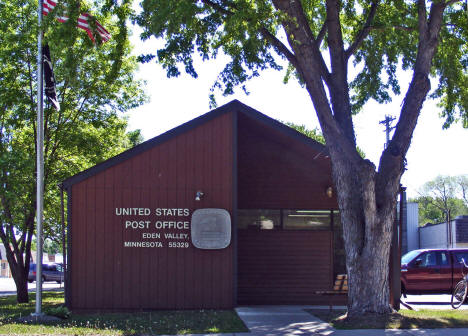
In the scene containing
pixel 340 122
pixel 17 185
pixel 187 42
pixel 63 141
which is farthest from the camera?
pixel 63 141

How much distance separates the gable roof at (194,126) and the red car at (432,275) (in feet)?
23.8

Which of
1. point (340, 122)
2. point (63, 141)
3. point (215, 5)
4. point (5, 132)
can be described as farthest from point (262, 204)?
point (5, 132)

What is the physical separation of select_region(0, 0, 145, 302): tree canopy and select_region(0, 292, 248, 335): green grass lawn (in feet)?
20.5

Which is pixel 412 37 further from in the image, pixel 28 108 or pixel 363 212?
pixel 28 108

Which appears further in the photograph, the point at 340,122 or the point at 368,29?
the point at 368,29

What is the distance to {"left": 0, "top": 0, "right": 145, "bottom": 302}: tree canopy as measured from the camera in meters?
18.0

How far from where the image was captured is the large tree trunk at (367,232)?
37.9 feet

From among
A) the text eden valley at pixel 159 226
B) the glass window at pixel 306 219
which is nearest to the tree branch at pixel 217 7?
the text eden valley at pixel 159 226

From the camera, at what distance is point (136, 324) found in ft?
39.0

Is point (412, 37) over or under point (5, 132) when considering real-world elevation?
over

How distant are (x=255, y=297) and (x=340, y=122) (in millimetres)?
5992

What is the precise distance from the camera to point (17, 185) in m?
18.0

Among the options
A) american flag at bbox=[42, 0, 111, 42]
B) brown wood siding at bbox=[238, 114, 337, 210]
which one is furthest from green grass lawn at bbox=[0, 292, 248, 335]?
american flag at bbox=[42, 0, 111, 42]

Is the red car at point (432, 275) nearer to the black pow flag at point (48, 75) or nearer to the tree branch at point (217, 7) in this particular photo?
the tree branch at point (217, 7)
